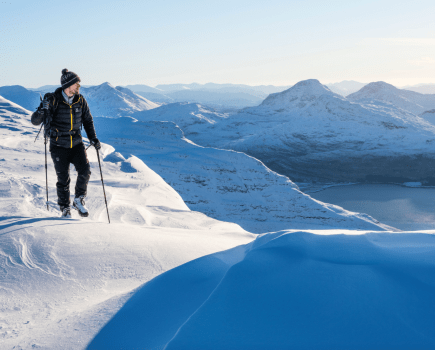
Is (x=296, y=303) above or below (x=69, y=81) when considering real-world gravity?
below

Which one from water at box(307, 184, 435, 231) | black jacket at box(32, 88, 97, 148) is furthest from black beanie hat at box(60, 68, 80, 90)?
water at box(307, 184, 435, 231)

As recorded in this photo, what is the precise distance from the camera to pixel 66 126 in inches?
213

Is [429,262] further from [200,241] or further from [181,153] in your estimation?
[181,153]

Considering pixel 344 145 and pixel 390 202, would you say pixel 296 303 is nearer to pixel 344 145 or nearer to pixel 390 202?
pixel 390 202

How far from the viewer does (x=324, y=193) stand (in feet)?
368

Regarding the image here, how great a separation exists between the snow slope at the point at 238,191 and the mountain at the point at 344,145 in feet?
238

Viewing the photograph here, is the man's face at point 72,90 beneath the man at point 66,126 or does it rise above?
above

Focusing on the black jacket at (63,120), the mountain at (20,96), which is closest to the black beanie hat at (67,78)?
the black jacket at (63,120)

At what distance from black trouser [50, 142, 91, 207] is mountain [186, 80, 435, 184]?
5085 inches

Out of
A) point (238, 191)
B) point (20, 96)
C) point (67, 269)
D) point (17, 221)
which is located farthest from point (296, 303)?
point (20, 96)

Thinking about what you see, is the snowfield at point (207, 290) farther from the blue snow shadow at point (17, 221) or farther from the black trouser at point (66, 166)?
the black trouser at point (66, 166)

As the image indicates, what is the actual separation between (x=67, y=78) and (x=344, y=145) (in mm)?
172926

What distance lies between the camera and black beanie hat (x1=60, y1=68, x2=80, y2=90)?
5191 mm

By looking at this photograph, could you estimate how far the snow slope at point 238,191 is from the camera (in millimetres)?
54906
